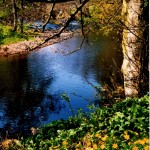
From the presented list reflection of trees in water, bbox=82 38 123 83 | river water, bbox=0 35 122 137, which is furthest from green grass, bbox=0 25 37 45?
reflection of trees in water, bbox=82 38 123 83

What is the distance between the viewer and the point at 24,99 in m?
18.6

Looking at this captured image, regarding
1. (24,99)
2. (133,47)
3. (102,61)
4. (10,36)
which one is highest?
(133,47)

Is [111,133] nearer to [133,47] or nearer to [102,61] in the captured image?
[133,47]

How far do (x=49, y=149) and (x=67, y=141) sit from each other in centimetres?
48

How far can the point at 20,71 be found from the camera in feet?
79.2

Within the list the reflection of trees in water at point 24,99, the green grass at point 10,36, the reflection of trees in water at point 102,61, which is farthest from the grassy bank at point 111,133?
the green grass at point 10,36

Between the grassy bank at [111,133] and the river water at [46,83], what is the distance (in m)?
3.50

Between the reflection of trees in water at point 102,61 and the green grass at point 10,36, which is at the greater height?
the green grass at point 10,36

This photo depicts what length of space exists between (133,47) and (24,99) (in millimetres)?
11659

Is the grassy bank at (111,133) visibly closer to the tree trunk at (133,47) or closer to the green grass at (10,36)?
the tree trunk at (133,47)

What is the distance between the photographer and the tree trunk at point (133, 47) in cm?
779

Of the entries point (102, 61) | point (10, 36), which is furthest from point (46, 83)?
point (10, 36)

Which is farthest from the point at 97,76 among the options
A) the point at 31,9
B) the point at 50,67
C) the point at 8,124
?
the point at 31,9

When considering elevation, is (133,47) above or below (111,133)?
above
